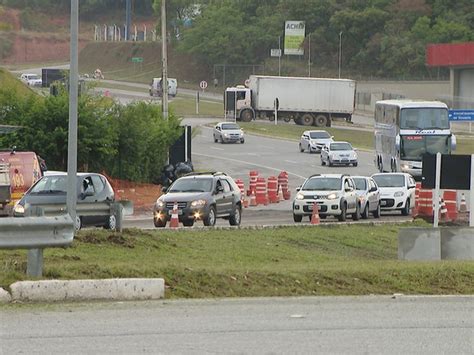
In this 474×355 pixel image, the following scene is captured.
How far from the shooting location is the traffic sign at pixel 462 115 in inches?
1802

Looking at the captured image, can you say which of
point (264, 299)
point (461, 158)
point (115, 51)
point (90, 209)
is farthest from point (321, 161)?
point (115, 51)

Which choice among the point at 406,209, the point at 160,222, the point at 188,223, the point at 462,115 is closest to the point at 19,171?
the point at 160,222

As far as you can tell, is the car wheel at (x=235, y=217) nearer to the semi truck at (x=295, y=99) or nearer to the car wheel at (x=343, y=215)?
the car wheel at (x=343, y=215)

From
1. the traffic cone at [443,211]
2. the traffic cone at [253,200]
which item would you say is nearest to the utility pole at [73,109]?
the traffic cone at [443,211]

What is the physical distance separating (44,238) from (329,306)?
351 centimetres

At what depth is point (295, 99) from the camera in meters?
93.8

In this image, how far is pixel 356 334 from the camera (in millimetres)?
11898

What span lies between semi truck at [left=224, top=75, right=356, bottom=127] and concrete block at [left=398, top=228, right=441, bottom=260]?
7030 cm

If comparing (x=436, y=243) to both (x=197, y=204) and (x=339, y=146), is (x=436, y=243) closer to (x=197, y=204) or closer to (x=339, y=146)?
(x=197, y=204)

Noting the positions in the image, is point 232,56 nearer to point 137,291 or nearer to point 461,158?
point 461,158

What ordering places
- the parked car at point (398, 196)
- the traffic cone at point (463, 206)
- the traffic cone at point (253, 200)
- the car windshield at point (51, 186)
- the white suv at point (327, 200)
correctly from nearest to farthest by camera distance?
the car windshield at point (51, 186) < the white suv at point (327, 200) < the parked car at point (398, 196) < the traffic cone at point (463, 206) < the traffic cone at point (253, 200)

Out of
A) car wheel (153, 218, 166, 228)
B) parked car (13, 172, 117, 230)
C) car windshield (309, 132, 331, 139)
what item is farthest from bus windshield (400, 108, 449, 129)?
parked car (13, 172, 117, 230)

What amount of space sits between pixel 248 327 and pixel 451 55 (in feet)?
315

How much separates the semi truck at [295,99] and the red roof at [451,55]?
13355mm
